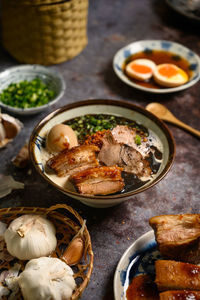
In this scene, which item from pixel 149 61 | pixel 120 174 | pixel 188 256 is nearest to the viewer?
pixel 188 256

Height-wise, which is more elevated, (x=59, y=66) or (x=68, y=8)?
(x=68, y=8)

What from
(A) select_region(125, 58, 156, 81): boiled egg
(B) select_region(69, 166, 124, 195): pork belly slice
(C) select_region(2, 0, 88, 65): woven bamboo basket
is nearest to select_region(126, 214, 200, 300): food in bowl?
(B) select_region(69, 166, 124, 195): pork belly slice

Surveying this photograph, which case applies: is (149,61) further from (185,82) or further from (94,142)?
(94,142)

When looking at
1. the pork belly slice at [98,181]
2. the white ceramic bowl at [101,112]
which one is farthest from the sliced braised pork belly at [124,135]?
the pork belly slice at [98,181]

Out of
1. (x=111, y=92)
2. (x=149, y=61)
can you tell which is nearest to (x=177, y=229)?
(x=111, y=92)

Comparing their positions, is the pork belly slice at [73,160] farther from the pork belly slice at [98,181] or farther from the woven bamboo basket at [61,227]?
the woven bamboo basket at [61,227]

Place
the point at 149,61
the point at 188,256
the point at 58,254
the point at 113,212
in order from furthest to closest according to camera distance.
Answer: the point at 149,61, the point at 113,212, the point at 58,254, the point at 188,256
